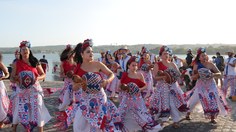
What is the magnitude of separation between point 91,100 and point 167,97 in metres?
2.97

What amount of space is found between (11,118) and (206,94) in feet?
16.7

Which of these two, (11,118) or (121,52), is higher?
(121,52)

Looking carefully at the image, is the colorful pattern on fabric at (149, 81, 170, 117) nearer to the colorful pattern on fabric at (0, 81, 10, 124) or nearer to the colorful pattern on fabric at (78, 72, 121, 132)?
the colorful pattern on fabric at (78, 72, 121, 132)

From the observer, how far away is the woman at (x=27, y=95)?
6715 millimetres

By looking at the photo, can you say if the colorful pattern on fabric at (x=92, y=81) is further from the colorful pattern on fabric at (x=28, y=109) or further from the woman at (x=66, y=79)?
the woman at (x=66, y=79)

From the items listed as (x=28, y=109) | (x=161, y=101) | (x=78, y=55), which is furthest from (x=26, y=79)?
(x=161, y=101)

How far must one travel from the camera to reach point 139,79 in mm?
7199

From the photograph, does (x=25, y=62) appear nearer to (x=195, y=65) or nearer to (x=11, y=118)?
(x=11, y=118)

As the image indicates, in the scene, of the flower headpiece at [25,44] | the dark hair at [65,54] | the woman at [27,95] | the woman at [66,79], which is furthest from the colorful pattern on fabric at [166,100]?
the flower headpiece at [25,44]

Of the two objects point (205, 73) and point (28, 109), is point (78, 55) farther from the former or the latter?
point (205, 73)

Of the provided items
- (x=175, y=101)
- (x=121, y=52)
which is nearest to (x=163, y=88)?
(x=175, y=101)

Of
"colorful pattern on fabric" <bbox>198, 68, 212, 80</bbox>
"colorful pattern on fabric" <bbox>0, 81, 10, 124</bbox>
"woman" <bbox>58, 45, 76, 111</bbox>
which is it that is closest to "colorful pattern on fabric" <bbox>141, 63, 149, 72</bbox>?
"woman" <bbox>58, 45, 76, 111</bbox>

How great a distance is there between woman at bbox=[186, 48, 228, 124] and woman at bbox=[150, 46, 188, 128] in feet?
2.35

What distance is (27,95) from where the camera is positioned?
678cm
